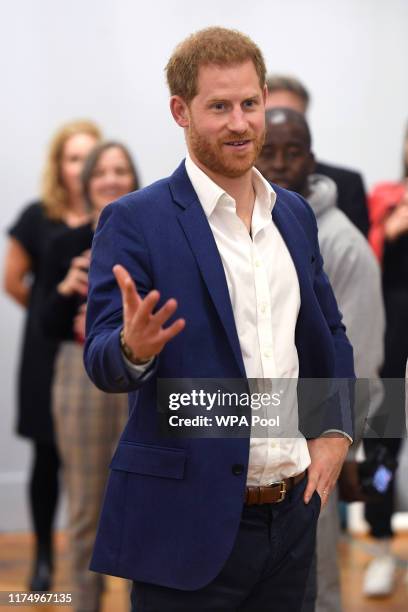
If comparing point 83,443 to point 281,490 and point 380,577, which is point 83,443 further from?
point 281,490

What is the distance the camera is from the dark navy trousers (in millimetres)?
1992

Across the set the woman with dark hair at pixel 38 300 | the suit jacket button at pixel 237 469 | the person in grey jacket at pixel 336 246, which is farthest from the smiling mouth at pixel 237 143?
the woman with dark hair at pixel 38 300

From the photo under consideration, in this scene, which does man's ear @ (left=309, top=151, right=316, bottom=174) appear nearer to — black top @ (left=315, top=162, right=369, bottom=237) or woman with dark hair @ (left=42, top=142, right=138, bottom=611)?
black top @ (left=315, top=162, right=369, bottom=237)

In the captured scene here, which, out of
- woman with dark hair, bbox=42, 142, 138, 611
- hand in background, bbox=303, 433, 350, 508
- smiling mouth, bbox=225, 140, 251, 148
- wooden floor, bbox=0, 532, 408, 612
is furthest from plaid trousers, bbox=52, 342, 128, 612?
smiling mouth, bbox=225, 140, 251, 148

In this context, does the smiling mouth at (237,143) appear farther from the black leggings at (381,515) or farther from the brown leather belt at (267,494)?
the black leggings at (381,515)

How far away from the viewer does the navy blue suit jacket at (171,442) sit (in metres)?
1.95

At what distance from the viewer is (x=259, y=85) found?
6.71ft

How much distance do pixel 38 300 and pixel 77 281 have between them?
0.69 metres

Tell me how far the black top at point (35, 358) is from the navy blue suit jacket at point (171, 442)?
2453 mm

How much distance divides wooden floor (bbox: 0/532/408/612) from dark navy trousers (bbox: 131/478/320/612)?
164cm

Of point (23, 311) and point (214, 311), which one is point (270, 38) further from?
point (214, 311)

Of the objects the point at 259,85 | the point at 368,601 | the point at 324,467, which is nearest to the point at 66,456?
the point at 368,601

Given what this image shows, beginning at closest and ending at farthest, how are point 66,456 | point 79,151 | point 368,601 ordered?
1. point 66,456
2. point 368,601
3. point 79,151

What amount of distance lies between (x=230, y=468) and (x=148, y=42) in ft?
11.0
